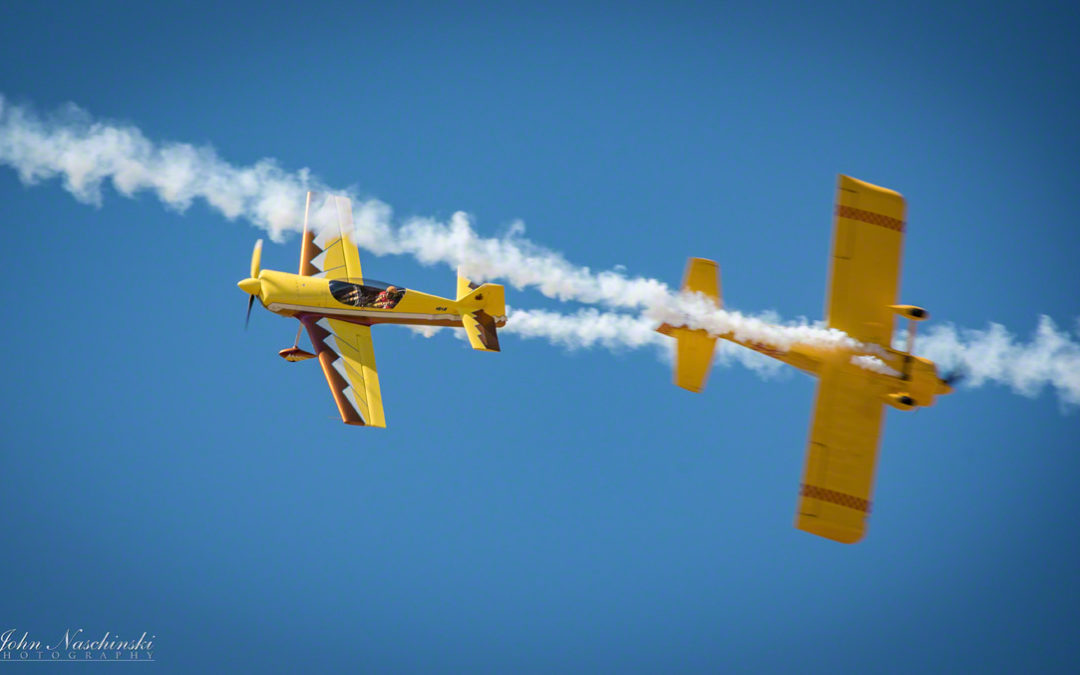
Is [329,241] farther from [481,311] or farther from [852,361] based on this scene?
[852,361]

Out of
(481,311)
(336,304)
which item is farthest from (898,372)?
(336,304)

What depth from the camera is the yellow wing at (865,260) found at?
17.6 meters

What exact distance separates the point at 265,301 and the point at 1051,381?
18358 mm

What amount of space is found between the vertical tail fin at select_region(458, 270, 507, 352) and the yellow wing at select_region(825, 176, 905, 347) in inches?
331

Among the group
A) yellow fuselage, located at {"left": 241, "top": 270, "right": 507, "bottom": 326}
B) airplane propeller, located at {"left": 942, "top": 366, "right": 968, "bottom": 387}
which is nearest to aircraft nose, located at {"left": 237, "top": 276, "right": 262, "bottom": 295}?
yellow fuselage, located at {"left": 241, "top": 270, "right": 507, "bottom": 326}

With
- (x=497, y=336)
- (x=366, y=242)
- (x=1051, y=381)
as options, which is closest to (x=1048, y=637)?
(x=1051, y=381)

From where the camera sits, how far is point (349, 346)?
22.8 metres

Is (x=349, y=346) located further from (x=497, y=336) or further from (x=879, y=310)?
(x=879, y=310)

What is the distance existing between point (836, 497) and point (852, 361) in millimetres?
2764

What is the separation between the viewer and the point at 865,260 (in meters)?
17.7

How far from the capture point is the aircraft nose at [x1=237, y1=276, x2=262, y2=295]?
71.6 ft

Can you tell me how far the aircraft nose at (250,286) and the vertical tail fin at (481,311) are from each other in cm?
494

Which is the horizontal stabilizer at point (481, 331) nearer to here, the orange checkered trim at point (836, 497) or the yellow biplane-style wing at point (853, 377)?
the yellow biplane-style wing at point (853, 377)

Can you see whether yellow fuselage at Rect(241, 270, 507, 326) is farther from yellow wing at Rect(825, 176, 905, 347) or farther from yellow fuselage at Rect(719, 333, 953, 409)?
yellow wing at Rect(825, 176, 905, 347)
